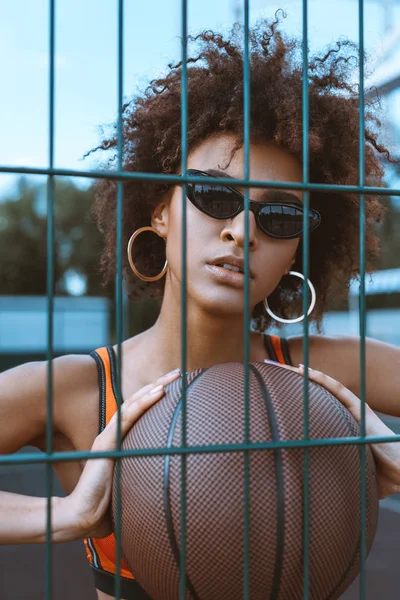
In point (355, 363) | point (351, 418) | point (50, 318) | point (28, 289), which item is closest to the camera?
point (50, 318)

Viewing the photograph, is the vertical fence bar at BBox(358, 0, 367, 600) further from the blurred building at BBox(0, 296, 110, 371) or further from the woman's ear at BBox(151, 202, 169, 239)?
the blurred building at BBox(0, 296, 110, 371)

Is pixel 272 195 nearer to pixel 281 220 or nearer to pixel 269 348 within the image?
pixel 281 220

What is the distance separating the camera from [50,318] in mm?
1098

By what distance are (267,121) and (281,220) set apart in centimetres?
29

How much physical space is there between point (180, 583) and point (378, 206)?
4.41 ft

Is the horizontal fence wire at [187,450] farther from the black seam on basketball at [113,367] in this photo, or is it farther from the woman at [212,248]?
the black seam on basketball at [113,367]

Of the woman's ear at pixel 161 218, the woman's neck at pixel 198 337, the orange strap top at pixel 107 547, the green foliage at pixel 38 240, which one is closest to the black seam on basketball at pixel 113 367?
the orange strap top at pixel 107 547

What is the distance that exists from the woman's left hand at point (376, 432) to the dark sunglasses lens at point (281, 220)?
34cm

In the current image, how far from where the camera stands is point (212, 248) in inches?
61.7

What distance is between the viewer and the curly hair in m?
1.74

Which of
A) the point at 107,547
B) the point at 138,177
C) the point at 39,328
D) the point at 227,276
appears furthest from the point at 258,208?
the point at 39,328

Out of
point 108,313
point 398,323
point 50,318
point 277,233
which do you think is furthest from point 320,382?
point 108,313

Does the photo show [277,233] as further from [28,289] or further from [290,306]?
[28,289]

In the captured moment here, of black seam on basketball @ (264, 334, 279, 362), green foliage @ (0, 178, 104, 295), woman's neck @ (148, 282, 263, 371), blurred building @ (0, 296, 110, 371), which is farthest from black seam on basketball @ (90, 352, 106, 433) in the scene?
green foliage @ (0, 178, 104, 295)
